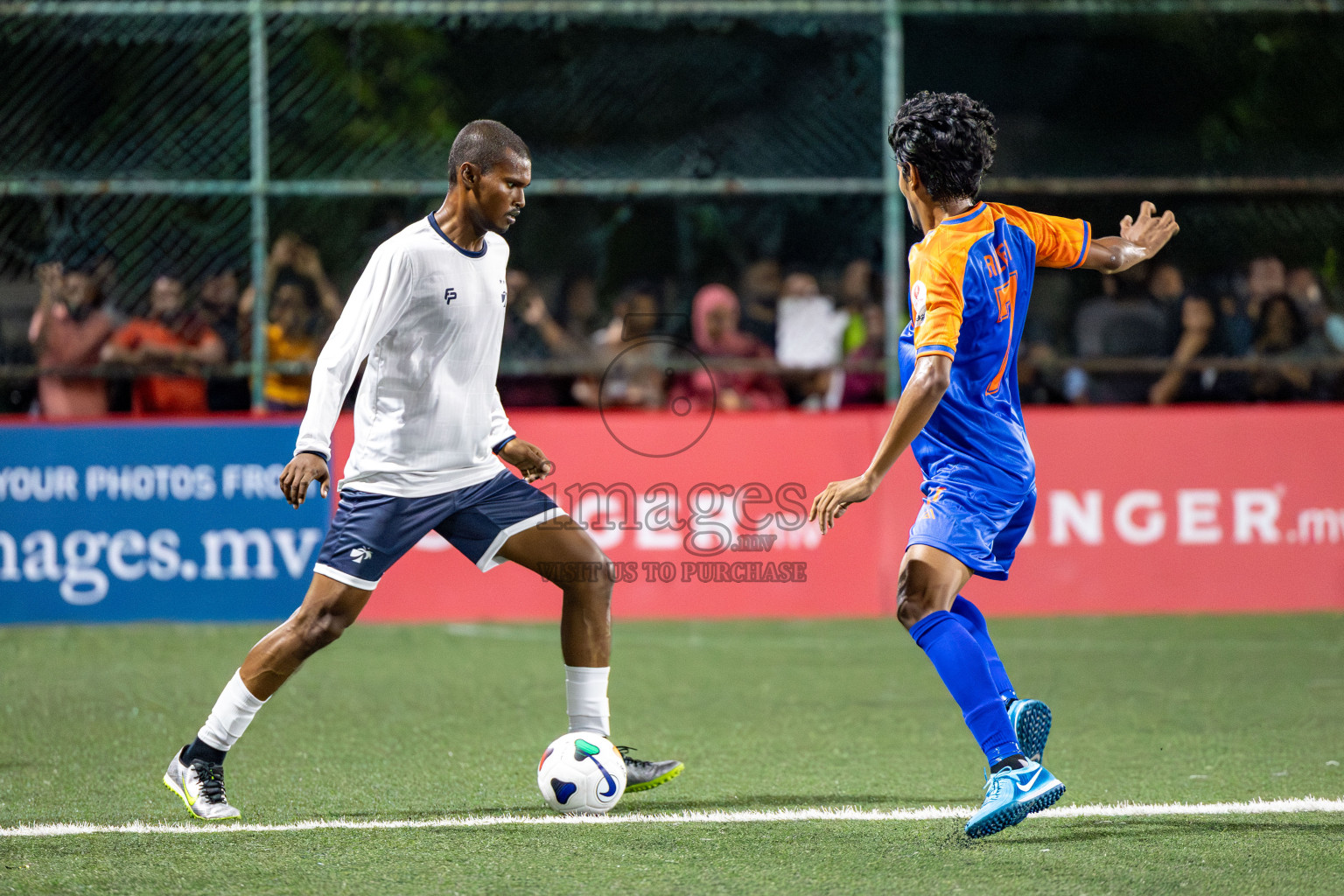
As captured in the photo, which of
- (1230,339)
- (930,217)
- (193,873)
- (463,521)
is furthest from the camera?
(1230,339)

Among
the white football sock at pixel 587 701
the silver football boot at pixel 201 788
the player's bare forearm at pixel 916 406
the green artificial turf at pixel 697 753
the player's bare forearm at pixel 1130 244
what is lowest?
A: the green artificial turf at pixel 697 753

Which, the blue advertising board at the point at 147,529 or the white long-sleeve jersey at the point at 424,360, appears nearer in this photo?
the white long-sleeve jersey at the point at 424,360

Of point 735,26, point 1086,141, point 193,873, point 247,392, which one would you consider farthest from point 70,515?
point 1086,141

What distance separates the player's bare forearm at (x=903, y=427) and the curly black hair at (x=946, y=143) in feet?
1.79

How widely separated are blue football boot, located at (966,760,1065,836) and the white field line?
17.8 inches

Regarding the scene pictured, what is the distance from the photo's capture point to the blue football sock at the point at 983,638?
184 inches

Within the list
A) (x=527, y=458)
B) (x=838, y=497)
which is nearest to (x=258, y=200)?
(x=527, y=458)

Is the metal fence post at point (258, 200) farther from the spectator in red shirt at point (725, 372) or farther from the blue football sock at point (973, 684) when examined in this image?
the blue football sock at point (973, 684)

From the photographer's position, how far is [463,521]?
4996mm

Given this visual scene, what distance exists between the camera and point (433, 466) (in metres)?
4.91

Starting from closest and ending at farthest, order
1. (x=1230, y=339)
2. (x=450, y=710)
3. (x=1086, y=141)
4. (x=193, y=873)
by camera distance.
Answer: (x=193, y=873) → (x=450, y=710) → (x=1230, y=339) → (x=1086, y=141)

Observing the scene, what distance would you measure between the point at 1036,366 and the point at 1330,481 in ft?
6.10

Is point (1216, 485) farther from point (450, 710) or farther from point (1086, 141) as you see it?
point (450, 710)

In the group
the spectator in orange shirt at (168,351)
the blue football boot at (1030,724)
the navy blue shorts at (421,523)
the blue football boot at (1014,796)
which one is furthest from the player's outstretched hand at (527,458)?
the spectator in orange shirt at (168,351)
